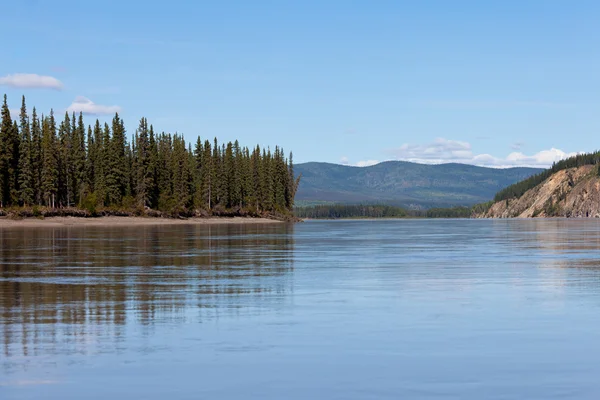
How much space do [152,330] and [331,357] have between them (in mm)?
4945

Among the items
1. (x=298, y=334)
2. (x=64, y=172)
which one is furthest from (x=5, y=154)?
(x=298, y=334)

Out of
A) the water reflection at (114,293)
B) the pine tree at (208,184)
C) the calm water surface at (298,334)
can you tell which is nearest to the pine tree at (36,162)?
the pine tree at (208,184)

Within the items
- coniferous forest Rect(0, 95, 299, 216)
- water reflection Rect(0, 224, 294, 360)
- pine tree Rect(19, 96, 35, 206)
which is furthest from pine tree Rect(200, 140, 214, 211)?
water reflection Rect(0, 224, 294, 360)

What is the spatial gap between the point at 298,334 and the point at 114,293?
9659 mm

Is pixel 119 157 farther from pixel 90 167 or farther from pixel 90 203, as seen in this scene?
pixel 90 203

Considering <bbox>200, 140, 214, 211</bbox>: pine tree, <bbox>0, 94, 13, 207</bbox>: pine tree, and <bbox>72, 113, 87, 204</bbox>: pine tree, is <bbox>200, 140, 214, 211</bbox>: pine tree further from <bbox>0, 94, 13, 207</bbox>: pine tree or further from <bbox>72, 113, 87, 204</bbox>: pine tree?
<bbox>0, 94, 13, 207</bbox>: pine tree

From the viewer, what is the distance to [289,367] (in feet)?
49.1

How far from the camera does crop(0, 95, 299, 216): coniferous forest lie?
13775cm

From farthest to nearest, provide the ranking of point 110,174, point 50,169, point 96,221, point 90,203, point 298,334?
point 110,174 → point 90,203 → point 50,169 → point 96,221 → point 298,334

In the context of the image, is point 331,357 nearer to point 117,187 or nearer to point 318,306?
point 318,306

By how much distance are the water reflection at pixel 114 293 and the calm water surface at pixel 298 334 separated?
0.24 feet

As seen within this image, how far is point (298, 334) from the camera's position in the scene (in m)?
18.5

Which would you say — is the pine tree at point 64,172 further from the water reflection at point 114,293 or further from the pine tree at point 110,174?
the water reflection at point 114,293

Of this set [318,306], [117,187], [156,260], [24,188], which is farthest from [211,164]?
[318,306]
